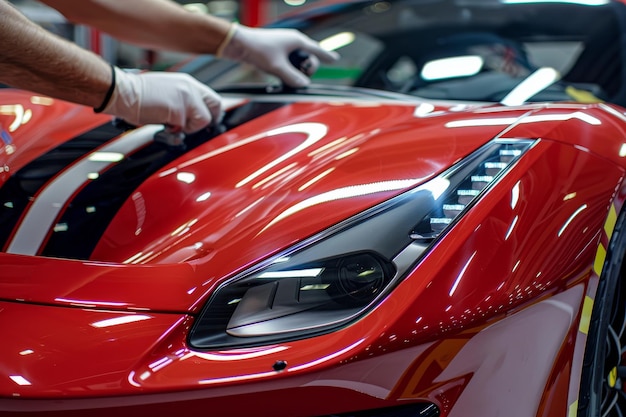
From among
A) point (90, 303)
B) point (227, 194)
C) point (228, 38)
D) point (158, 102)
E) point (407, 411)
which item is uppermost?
point (228, 38)

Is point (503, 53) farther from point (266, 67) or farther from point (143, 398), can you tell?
point (143, 398)

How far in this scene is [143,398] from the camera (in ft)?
3.54

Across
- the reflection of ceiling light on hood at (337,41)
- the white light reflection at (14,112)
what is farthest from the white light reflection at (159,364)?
the reflection of ceiling light on hood at (337,41)

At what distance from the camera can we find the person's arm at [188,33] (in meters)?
2.13

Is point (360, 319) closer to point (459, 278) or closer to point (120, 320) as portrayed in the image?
point (459, 278)

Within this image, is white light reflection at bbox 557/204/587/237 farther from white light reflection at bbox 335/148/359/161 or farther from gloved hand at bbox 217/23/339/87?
gloved hand at bbox 217/23/339/87

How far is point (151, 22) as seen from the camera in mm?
2172

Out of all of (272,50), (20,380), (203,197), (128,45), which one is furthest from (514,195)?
(128,45)

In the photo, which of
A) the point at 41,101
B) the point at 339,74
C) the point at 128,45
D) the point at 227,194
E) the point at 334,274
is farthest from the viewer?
the point at 128,45

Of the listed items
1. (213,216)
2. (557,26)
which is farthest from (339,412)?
(557,26)

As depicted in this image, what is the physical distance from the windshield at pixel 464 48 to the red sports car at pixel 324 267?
41 cm

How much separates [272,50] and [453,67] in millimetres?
469

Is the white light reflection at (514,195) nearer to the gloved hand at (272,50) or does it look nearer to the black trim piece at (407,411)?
the black trim piece at (407,411)

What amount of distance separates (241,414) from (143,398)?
0.13 meters
